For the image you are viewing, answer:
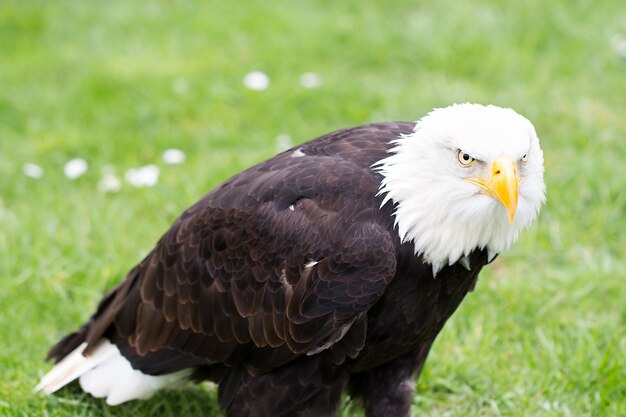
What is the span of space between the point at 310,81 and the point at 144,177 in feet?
5.72

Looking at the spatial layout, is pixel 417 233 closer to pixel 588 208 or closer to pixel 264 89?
pixel 588 208

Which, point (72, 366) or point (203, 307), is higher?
point (203, 307)

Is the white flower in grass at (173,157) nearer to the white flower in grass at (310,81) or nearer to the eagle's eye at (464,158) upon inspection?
the white flower in grass at (310,81)

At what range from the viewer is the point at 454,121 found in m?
3.78

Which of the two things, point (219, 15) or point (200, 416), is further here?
point (219, 15)

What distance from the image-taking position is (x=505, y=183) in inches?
141

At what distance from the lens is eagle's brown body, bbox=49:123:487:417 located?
393 centimetres

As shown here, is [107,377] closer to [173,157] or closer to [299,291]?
[299,291]

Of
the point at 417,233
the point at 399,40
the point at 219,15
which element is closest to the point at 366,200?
the point at 417,233

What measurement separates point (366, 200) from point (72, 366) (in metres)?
1.75

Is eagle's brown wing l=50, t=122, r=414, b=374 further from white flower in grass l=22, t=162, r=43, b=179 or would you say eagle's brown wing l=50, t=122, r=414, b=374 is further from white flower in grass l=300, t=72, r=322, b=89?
white flower in grass l=300, t=72, r=322, b=89

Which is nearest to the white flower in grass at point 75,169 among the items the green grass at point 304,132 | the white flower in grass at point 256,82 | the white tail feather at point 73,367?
the green grass at point 304,132

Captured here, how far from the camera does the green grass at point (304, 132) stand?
5094 mm

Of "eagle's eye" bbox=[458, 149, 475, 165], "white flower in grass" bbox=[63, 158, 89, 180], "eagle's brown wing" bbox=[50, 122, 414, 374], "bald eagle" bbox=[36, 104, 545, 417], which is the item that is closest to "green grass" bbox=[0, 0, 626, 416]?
"white flower in grass" bbox=[63, 158, 89, 180]
